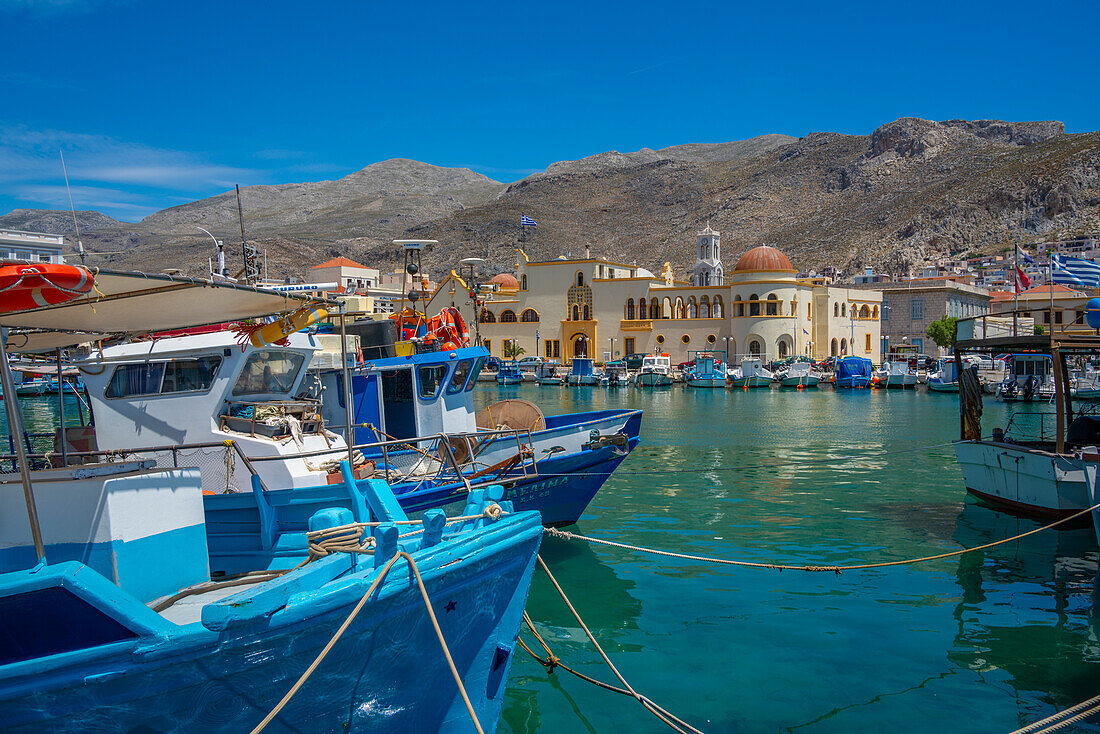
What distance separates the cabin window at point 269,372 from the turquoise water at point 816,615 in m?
4.59

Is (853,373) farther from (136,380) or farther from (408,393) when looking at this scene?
(136,380)

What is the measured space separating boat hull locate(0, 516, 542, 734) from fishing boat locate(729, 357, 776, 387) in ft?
175

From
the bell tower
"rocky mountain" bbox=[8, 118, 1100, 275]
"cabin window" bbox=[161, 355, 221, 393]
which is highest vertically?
"rocky mountain" bbox=[8, 118, 1100, 275]

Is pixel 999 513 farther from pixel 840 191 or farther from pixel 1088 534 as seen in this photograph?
pixel 840 191

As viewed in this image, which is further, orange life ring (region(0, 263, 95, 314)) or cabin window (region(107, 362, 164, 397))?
cabin window (region(107, 362, 164, 397))

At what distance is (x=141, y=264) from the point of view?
14250cm

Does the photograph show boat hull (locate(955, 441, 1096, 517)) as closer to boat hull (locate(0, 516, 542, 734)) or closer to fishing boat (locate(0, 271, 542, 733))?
fishing boat (locate(0, 271, 542, 733))

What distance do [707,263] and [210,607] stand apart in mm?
76045

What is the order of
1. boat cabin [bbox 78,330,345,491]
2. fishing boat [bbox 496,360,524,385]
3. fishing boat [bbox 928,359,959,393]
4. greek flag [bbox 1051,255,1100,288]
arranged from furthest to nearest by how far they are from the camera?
1. fishing boat [bbox 496,360,524,385]
2. fishing boat [bbox 928,359,959,393]
3. greek flag [bbox 1051,255,1100,288]
4. boat cabin [bbox 78,330,345,491]

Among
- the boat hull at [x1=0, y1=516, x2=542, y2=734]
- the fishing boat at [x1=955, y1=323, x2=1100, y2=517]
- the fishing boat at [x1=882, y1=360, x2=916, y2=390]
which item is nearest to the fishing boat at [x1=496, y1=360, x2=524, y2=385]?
the fishing boat at [x1=882, y1=360, x2=916, y2=390]

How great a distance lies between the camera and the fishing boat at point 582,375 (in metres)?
60.8

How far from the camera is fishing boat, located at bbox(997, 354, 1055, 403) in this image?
144 feet

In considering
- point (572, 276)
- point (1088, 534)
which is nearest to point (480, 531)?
point (1088, 534)

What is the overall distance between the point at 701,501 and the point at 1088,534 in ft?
23.3
